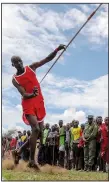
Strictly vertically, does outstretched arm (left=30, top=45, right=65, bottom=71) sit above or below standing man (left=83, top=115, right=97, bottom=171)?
above

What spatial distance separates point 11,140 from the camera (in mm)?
17609

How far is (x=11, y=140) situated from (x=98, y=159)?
6.71 m

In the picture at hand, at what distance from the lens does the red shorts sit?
24.8 ft

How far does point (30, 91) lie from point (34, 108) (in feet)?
1.01

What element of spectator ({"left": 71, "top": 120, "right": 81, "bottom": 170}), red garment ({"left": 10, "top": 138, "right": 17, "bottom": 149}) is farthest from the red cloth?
red garment ({"left": 10, "top": 138, "right": 17, "bottom": 149})

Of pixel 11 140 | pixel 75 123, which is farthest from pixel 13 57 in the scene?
pixel 11 140

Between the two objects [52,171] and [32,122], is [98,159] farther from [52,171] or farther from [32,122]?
[32,122]

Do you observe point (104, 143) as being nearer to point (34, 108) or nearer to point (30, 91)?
point (34, 108)

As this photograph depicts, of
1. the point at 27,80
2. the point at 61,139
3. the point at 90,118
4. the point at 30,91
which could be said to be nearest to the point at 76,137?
the point at 61,139

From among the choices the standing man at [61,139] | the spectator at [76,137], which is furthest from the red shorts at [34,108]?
the standing man at [61,139]

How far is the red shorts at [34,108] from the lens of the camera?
755 centimetres

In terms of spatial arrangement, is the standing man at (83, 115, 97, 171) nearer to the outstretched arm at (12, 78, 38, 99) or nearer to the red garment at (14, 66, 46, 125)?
the red garment at (14, 66, 46, 125)

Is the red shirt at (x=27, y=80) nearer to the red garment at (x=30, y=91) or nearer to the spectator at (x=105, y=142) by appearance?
the red garment at (x=30, y=91)

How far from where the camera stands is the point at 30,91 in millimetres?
7543
